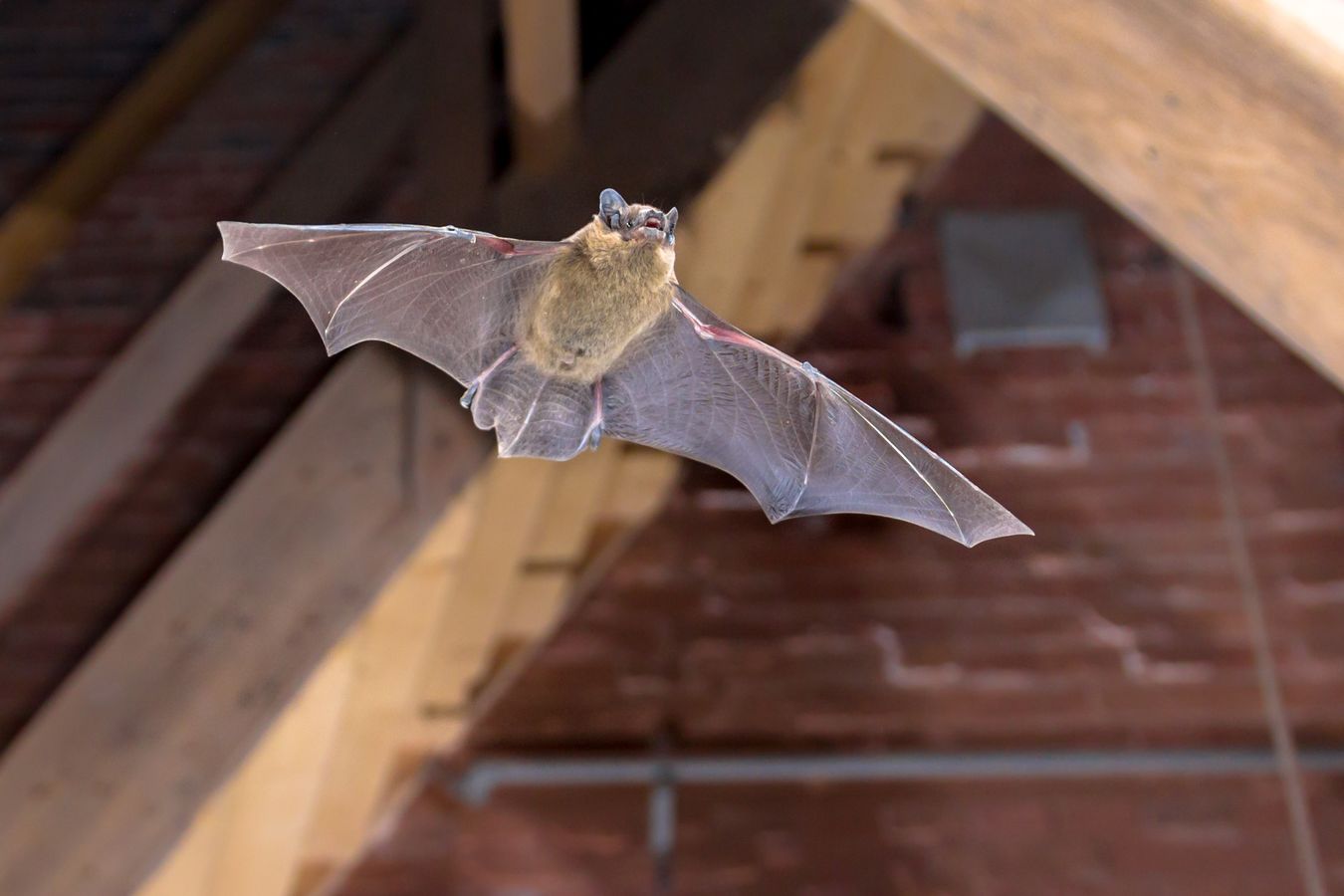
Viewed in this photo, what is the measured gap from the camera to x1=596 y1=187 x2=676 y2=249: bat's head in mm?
1087

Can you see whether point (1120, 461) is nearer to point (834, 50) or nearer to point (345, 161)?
point (834, 50)

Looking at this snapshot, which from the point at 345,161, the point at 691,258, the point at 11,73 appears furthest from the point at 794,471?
the point at 11,73

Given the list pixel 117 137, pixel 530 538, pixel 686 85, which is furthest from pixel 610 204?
pixel 117 137

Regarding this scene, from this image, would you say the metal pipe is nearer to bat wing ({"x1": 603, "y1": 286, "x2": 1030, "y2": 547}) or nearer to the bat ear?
bat wing ({"x1": 603, "y1": 286, "x2": 1030, "y2": 547})

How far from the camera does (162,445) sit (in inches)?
100

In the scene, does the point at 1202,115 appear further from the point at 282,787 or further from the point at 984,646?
the point at 984,646

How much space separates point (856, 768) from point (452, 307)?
182 centimetres

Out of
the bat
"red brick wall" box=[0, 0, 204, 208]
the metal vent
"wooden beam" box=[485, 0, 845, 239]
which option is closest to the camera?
the bat

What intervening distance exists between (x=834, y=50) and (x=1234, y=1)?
1.43m

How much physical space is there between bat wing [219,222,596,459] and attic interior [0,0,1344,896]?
0.29 m

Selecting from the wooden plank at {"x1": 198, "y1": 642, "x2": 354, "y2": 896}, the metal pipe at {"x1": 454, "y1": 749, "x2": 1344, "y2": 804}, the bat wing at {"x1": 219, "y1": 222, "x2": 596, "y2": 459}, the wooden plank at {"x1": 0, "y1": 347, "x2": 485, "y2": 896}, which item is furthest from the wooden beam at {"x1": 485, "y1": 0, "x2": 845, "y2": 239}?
the metal pipe at {"x1": 454, "y1": 749, "x2": 1344, "y2": 804}

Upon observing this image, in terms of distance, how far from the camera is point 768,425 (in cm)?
147

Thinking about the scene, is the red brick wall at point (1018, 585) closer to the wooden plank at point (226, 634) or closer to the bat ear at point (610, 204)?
the wooden plank at point (226, 634)

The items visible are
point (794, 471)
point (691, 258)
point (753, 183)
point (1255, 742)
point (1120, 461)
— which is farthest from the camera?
point (1120, 461)
